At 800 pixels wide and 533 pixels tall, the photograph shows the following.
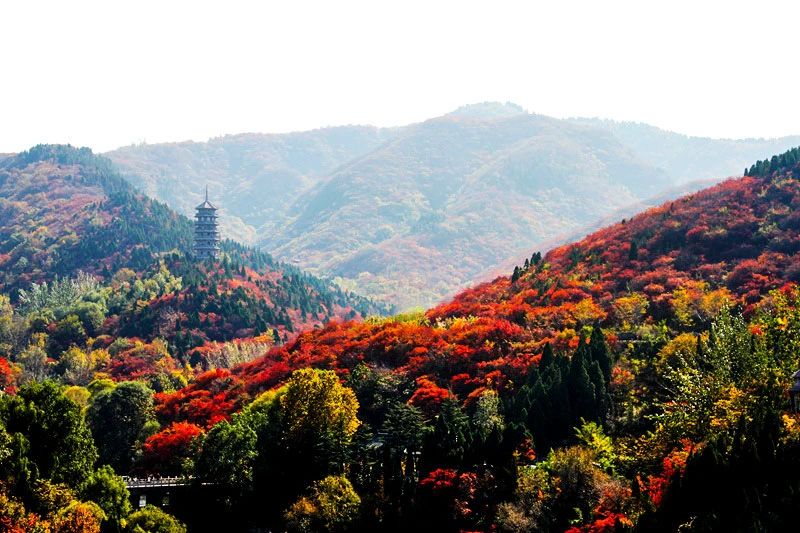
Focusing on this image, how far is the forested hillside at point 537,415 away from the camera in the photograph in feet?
159

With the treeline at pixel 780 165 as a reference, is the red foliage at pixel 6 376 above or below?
below

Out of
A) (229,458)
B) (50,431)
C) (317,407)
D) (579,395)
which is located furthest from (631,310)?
(50,431)

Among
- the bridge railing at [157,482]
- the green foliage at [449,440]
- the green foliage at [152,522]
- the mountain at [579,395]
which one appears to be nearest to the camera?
the mountain at [579,395]

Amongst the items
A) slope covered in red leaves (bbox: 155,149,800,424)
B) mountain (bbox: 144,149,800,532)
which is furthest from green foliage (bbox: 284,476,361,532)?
slope covered in red leaves (bbox: 155,149,800,424)

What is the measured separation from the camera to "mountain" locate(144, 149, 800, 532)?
47.8 meters

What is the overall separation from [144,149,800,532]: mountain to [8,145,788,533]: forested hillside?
0.15 meters

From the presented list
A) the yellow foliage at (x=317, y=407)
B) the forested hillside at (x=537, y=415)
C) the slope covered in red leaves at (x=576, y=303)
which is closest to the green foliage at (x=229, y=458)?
the forested hillside at (x=537, y=415)

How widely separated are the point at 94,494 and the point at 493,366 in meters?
34.1

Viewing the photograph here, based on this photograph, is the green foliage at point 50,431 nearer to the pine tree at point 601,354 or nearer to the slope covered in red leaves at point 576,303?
the slope covered in red leaves at point 576,303

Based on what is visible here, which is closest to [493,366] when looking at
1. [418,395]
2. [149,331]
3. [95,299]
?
[418,395]

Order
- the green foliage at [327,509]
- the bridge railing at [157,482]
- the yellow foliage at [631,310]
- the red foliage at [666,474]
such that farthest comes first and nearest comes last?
1. the yellow foliage at [631,310]
2. the bridge railing at [157,482]
3. the green foliage at [327,509]
4. the red foliage at [666,474]

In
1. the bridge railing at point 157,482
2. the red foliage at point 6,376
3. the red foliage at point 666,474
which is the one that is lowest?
the bridge railing at point 157,482

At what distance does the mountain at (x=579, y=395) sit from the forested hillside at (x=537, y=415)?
0.15 meters

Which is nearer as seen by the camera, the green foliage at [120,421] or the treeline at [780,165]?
the green foliage at [120,421]
